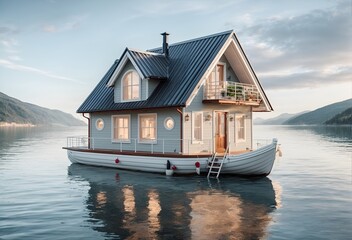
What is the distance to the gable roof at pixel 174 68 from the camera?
81.5 feet

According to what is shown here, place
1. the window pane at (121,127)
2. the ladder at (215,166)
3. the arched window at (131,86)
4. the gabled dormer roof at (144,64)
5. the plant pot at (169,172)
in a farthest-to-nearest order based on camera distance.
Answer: the window pane at (121,127)
the arched window at (131,86)
the gabled dormer roof at (144,64)
the plant pot at (169,172)
the ladder at (215,166)

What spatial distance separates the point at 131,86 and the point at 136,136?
3560 mm

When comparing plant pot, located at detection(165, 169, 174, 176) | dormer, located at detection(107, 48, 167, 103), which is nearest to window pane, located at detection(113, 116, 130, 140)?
dormer, located at detection(107, 48, 167, 103)

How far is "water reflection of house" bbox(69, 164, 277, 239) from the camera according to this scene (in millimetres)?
12180

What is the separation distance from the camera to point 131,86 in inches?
1100

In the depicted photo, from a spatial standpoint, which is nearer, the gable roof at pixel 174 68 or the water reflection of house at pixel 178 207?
the water reflection of house at pixel 178 207

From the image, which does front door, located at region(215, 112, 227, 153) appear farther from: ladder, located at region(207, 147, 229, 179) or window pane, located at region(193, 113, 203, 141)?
ladder, located at region(207, 147, 229, 179)

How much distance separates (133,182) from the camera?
22219 millimetres

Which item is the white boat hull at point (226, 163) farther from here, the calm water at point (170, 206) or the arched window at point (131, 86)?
the arched window at point (131, 86)

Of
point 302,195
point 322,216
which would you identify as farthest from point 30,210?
point 302,195

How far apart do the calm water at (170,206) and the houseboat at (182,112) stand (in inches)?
47.8

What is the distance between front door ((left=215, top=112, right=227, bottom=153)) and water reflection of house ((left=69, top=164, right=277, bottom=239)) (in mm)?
4286

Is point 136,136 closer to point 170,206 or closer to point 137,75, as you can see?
point 137,75

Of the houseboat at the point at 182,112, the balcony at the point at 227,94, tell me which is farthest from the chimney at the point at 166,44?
the balcony at the point at 227,94
